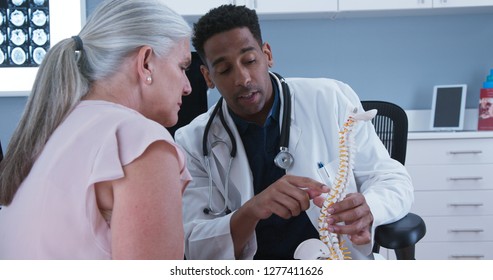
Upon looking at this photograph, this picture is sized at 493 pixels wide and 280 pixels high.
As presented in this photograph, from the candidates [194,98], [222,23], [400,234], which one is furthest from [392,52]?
[400,234]

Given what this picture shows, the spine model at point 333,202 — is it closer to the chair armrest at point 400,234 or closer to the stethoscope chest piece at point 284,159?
the chair armrest at point 400,234

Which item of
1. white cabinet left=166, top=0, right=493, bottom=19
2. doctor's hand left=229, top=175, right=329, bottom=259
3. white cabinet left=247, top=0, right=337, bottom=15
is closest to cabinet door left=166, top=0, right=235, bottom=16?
white cabinet left=166, top=0, right=493, bottom=19

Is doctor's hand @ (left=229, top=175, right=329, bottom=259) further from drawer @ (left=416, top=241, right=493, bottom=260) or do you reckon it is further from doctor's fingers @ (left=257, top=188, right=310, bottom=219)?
drawer @ (left=416, top=241, right=493, bottom=260)

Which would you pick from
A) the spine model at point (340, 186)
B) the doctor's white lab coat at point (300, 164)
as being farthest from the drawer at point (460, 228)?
the spine model at point (340, 186)

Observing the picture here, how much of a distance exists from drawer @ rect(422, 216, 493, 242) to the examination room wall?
2.25 ft

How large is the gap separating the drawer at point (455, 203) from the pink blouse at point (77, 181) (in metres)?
1.67

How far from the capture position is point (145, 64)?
65cm

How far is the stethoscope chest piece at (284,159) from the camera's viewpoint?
99 cm

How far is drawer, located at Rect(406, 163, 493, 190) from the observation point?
6.47 ft

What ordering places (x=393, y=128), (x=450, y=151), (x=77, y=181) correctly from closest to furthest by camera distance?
(x=77, y=181)
(x=393, y=128)
(x=450, y=151)

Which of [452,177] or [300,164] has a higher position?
[300,164]

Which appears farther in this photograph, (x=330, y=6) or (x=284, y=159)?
(x=330, y=6)

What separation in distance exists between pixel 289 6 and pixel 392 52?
0.63 metres

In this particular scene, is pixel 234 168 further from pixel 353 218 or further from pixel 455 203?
pixel 455 203
